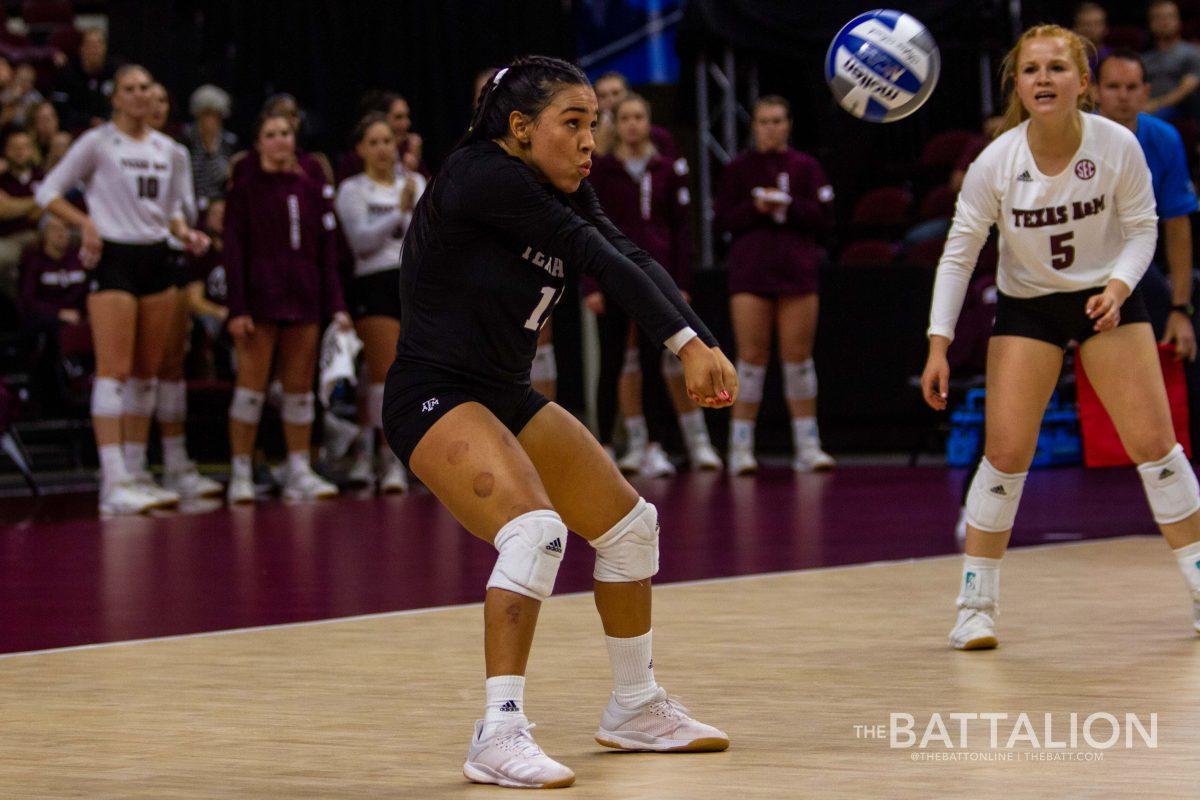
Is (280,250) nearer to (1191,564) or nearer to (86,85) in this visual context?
(1191,564)

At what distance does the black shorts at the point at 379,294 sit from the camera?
10164 millimetres

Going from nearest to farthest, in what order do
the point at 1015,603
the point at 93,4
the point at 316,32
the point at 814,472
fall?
the point at 1015,603, the point at 814,472, the point at 316,32, the point at 93,4

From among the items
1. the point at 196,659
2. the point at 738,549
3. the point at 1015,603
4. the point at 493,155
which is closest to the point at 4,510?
the point at 738,549

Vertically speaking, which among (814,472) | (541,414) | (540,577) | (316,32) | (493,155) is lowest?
(814,472)

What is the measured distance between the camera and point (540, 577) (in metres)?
3.71

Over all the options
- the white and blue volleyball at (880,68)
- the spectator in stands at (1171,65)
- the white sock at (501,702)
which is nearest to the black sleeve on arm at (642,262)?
the white sock at (501,702)

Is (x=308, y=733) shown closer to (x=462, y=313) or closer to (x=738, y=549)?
(x=462, y=313)

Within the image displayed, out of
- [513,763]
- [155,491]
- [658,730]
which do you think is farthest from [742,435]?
[513,763]

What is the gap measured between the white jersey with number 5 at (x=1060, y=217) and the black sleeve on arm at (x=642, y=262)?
1.48 meters

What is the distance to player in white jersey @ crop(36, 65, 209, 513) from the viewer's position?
959 centimetres

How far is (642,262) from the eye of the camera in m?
3.84

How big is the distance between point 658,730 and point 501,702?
42 cm

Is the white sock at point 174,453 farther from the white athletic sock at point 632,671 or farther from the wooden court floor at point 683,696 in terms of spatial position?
the white athletic sock at point 632,671

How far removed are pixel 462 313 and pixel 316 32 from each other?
11.7 metres
